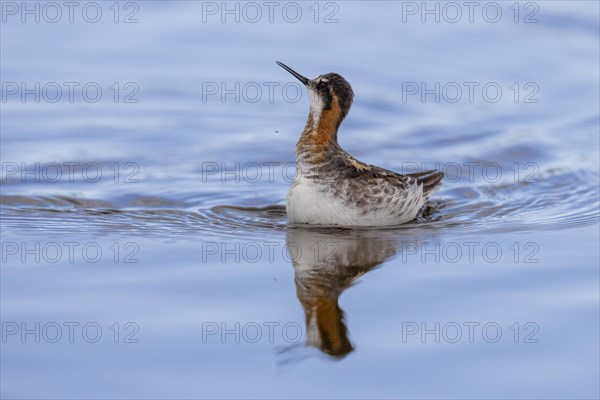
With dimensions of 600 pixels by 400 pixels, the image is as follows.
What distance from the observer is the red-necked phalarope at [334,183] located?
473 inches

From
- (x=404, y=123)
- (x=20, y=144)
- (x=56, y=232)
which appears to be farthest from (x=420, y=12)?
(x=56, y=232)

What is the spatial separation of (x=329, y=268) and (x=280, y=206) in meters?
2.46

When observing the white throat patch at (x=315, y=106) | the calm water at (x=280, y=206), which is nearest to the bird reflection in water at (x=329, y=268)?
the calm water at (x=280, y=206)

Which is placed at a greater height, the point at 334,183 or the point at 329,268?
the point at 334,183

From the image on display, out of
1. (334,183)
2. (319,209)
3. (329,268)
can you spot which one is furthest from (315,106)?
(329,268)

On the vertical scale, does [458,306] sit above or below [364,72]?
below

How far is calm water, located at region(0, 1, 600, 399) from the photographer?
8.58 m

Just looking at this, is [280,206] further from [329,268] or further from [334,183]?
[329,268]

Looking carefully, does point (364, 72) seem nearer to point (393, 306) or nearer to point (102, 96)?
point (102, 96)

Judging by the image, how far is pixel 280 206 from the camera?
43.3 feet

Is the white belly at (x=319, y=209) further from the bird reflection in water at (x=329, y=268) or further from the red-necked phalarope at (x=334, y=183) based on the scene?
the bird reflection in water at (x=329, y=268)

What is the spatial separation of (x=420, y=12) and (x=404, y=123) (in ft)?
14.3

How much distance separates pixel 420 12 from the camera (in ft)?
65.7

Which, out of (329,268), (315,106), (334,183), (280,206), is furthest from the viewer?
(280,206)
